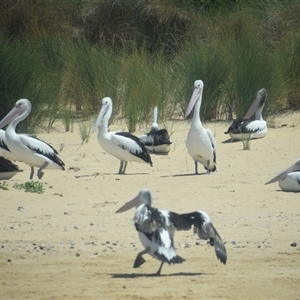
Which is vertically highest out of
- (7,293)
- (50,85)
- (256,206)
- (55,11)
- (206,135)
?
(55,11)

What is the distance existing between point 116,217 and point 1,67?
706 cm

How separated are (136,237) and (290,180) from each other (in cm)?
279

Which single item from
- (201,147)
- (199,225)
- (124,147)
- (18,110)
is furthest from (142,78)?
(199,225)

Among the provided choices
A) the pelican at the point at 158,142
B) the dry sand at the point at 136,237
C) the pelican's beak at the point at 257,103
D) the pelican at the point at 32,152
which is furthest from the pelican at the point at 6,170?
the pelican's beak at the point at 257,103

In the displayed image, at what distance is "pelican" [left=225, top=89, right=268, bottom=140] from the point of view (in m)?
14.7

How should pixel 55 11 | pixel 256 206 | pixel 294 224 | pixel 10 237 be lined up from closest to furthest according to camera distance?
pixel 10 237, pixel 294 224, pixel 256 206, pixel 55 11

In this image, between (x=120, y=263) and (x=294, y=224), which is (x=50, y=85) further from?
(x=120, y=263)

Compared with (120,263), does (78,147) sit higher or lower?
higher

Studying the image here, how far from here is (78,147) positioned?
14.4 m

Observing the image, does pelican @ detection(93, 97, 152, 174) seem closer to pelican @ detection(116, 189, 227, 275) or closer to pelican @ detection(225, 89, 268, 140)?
pelican @ detection(225, 89, 268, 140)

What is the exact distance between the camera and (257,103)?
50.7 feet

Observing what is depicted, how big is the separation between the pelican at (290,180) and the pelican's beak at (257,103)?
4.88 m

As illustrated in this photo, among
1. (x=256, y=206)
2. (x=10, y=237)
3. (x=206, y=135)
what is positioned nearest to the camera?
(x=10, y=237)

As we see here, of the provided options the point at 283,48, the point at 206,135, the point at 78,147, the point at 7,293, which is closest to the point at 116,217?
the point at 7,293
